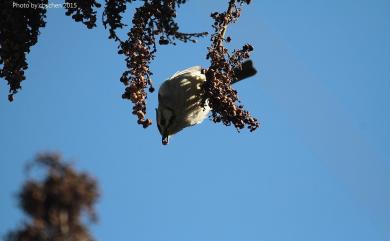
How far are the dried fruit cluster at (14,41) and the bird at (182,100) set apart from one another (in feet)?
4.85

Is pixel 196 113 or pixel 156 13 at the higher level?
pixel 156 13

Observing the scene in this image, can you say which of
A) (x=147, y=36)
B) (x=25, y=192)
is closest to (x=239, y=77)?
(x=147, y=36)

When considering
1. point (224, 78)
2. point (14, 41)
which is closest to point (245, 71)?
point (224, 78)

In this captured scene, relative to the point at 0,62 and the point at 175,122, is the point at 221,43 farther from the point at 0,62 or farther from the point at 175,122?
the point at 0,62

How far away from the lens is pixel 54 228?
2.25 m

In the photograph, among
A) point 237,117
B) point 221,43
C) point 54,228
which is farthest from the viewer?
point 221,43

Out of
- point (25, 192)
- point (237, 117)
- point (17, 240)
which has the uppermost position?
point (237, 117)

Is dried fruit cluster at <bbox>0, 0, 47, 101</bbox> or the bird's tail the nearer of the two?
dried fruit cluster at <bbox>0, 0, 47, 101</bbox>

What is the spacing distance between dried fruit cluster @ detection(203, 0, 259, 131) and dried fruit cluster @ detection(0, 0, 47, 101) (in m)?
1.85

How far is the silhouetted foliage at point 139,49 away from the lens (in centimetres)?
560

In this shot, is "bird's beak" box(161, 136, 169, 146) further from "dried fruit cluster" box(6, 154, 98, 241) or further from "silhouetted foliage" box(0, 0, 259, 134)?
"dried fruit cluster" box(6, 154, 98, 241)

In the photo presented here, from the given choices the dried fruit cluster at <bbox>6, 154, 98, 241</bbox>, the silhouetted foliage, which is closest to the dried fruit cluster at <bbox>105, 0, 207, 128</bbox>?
the silhouetted foliage

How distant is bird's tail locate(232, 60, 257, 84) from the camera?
242 inches

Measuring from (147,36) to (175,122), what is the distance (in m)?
1.00
